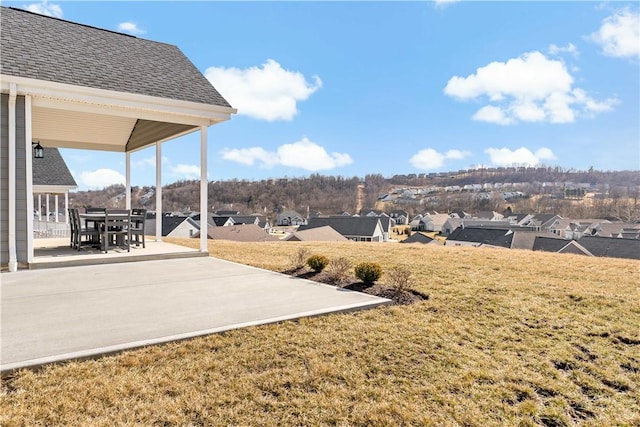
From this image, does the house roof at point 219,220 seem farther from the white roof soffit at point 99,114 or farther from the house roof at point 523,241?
the white roof soffit at point 99,114

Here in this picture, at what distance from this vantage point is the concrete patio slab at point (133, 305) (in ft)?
10.8

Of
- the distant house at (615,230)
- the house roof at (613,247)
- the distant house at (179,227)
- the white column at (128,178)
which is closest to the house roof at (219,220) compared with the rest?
the distant house at (179,227)

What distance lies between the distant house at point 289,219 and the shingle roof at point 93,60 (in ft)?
205

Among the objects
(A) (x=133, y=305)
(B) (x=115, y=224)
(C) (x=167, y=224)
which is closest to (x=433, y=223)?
(C) (x=167, y=224)

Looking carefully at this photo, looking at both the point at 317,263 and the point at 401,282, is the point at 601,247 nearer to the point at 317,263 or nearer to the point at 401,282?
the point at 401,282

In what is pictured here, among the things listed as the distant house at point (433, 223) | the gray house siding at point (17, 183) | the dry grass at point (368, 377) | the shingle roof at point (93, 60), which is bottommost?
the distant house at point (433, 223)

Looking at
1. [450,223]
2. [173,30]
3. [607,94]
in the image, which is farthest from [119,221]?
[450,223]

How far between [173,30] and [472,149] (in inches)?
4771

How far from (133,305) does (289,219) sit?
67779mm

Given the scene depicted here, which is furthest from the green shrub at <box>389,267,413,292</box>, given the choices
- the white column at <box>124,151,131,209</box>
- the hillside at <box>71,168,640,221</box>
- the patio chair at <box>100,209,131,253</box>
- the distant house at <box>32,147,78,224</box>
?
the hillside at <box>71,168,640,221</box>

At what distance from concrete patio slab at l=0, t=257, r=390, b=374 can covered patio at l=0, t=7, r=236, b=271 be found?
1.38m

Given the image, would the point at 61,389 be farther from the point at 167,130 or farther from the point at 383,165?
the point at 383,165

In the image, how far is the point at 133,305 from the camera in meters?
4.45

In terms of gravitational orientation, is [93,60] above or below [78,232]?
above
